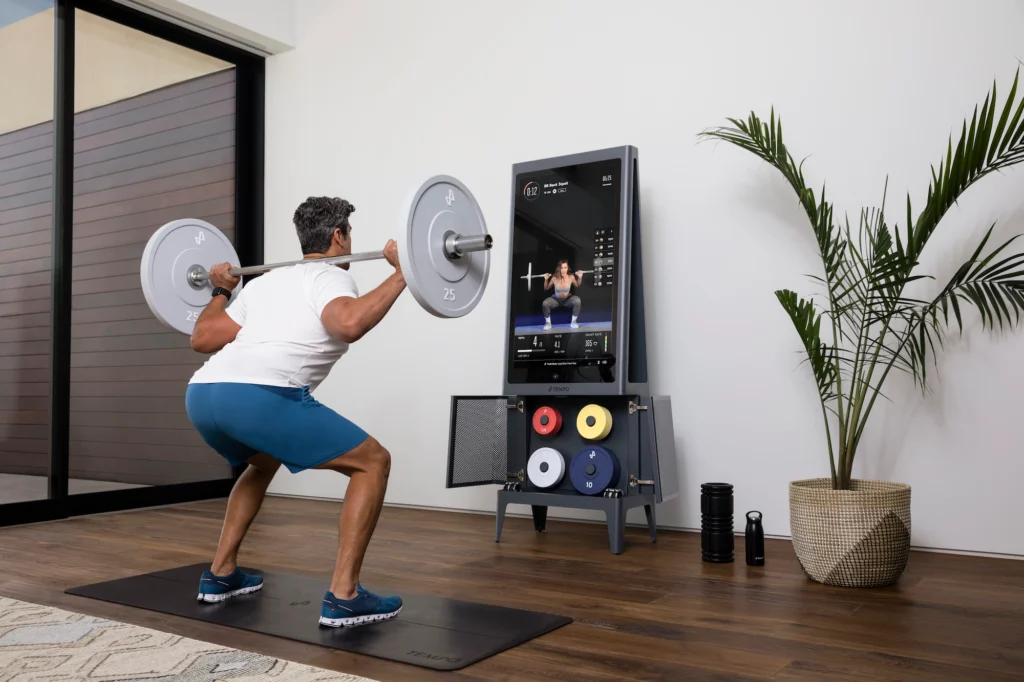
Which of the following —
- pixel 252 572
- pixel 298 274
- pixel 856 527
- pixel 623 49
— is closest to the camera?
pixel 298 274

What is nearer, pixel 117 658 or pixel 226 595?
pixel 117 658

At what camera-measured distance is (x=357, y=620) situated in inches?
91.1

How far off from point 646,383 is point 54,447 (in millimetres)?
2927

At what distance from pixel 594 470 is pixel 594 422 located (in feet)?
0.64

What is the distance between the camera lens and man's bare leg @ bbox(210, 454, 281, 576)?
8.57ft

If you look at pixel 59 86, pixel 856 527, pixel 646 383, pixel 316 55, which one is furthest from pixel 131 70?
pixel 856 527

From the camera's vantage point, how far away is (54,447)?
13.9 feet

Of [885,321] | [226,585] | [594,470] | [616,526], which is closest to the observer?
[226,585]

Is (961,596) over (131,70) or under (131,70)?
under

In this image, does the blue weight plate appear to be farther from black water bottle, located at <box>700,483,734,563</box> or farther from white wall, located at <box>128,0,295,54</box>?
white wall, located at <box>128,0,295,54</box>

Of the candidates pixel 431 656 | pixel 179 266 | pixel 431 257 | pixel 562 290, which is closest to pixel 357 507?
pixel 431 656

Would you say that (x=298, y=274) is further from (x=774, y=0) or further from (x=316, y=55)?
(x=316, y=55)

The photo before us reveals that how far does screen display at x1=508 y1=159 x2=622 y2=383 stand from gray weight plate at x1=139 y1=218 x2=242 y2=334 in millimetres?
1234

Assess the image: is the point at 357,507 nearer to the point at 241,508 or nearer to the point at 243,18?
the point at 241,508
